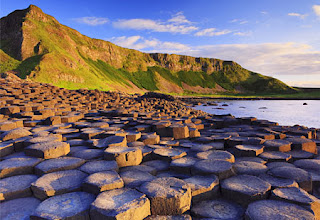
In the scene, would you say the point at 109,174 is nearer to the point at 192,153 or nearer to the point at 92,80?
the point at 192,153

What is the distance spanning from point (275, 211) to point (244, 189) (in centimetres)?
42

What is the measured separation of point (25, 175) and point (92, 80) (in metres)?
43.9

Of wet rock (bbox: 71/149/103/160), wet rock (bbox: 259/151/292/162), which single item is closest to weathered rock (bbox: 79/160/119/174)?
wet rock (bbox: 71/149/103/160)

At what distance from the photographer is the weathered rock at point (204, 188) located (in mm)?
2369

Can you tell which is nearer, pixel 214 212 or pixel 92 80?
pixel 214 212

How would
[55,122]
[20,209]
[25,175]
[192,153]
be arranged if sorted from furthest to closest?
[55,122] → [192,153] → [25,175] → [20,209]

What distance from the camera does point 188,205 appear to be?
215 cm

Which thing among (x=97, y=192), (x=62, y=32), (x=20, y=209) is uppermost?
(x=62, y=32)

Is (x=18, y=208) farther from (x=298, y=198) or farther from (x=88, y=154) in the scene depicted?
(x=298, y=198)

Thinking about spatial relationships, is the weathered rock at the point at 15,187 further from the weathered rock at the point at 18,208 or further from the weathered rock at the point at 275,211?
the weathered rock at the point at 275,211

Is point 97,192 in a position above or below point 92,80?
below

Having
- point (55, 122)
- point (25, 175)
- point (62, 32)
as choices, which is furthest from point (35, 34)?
point (25, 175)

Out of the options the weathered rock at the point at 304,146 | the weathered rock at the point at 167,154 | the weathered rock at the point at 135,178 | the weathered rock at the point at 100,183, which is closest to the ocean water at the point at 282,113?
the weathered rock at the point at 304,146

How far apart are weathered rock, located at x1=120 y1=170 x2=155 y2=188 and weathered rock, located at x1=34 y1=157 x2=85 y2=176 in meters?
0.80
